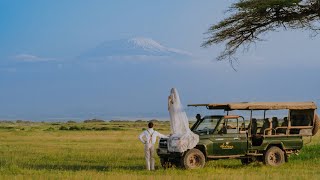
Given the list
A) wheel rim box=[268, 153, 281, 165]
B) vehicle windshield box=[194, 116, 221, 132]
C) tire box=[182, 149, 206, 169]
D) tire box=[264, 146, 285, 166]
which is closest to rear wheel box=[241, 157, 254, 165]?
tire box=[264, 146, 285, 166]

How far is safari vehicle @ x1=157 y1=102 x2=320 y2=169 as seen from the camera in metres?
22.6

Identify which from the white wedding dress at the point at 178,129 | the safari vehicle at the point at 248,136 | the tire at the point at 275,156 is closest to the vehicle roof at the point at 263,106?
the safari vehicle at the point at 248,136

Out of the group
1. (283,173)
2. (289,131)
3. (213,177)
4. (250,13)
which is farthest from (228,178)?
(250,13)

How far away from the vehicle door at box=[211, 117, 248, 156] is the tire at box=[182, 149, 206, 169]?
1.90ft

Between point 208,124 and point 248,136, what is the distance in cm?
149

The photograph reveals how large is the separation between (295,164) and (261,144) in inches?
78.2

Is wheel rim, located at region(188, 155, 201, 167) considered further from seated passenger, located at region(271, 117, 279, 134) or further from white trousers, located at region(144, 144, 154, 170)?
seated passenger, located at region(271, 117, 279, 134)

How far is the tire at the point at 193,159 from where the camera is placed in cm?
2216

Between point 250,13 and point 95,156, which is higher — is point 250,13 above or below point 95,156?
above

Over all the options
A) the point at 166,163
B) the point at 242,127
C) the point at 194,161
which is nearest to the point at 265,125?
the point at 242,127

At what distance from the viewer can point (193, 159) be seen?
2230 centimetres

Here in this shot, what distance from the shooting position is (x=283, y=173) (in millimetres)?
20922

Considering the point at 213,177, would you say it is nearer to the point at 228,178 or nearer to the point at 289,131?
the point at 228,178

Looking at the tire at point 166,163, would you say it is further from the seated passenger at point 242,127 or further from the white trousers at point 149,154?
the seated passenger at point 242,127
